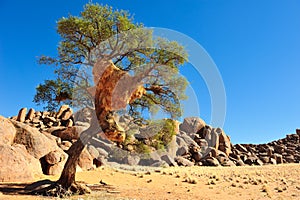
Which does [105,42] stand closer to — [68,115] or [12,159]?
[12,159]

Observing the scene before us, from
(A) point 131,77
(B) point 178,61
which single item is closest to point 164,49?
(B) point 178,61

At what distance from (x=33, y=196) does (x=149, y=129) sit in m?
10.4

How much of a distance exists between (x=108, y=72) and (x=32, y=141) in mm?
9722

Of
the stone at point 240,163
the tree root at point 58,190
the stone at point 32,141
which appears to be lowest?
the tree root at point 58,190

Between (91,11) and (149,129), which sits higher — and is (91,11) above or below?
above

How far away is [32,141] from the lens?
20625 millimetres

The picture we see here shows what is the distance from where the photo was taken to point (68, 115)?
4997 cm

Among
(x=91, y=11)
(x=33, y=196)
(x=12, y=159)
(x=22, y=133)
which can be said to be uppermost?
(x=91, y=11)

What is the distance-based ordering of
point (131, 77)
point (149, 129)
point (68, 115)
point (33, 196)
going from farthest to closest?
point (68, 115)
point (149, 129)
point (131, 77)
point (33, 196)

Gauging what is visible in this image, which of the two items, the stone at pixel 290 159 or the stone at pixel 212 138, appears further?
the stone at pixel 290 159

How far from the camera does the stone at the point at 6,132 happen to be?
1941 centimetres

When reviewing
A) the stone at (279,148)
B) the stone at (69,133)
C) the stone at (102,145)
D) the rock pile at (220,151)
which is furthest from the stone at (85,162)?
the stone at (279,148)

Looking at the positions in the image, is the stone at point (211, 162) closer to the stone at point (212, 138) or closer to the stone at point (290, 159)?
the stone at point (212, 138)

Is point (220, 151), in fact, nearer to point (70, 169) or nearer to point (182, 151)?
point (182, 151)
